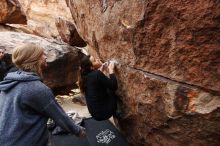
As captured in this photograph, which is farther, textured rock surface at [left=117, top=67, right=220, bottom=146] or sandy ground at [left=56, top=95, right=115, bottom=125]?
sandy ground at [left=56, top=95, right=115, bottom=125]

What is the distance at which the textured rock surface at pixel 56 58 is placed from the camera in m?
5.99

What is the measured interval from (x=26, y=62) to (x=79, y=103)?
13.0 ft

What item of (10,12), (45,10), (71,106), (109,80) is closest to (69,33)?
(71,106)

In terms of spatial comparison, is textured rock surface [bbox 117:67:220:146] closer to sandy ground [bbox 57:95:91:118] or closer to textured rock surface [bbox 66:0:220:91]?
textured rock surface [bbox 66:0:220:91]

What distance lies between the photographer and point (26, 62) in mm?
2580

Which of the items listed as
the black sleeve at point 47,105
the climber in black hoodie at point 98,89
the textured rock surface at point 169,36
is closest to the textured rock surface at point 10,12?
the climber in black hoodie at point 98,89

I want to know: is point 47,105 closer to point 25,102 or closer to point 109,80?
point 25,102

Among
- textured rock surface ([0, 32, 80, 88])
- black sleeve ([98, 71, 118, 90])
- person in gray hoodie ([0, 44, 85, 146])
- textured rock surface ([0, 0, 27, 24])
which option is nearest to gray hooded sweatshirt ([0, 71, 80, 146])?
person in gray hoodie ([0, 44, 85, 146])

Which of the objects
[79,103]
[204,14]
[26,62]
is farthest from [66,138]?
[204,14]

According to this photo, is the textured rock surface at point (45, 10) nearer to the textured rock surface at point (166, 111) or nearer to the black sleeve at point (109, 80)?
the black sleeve at point (109, 80)

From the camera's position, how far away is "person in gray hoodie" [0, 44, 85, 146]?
2535 millimetres

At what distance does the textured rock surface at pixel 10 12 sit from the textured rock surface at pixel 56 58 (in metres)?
1.14

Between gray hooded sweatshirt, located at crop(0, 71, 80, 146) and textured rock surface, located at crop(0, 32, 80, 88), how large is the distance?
11.0 ft

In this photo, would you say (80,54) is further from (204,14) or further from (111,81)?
(204,14)
